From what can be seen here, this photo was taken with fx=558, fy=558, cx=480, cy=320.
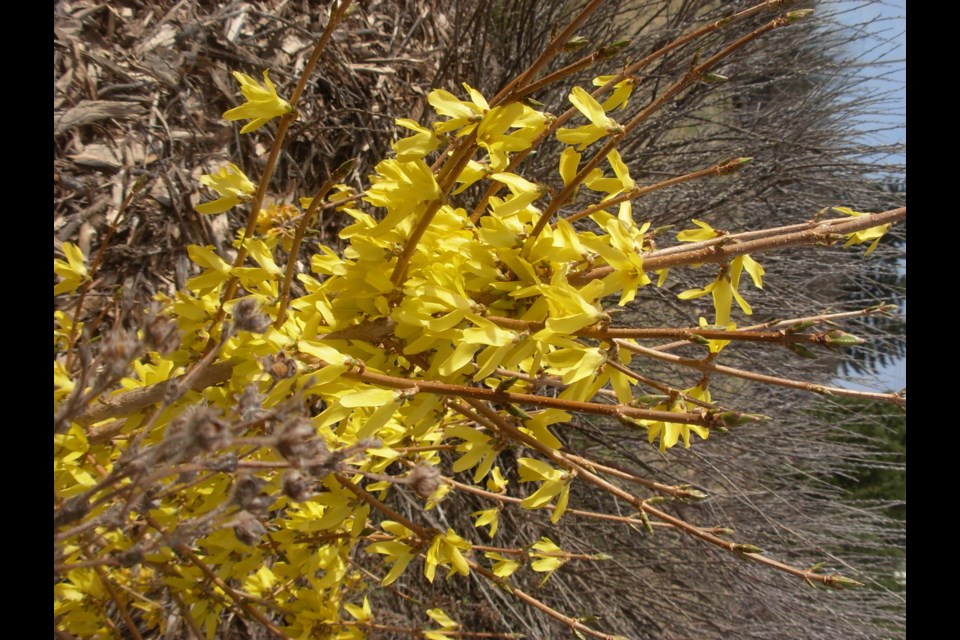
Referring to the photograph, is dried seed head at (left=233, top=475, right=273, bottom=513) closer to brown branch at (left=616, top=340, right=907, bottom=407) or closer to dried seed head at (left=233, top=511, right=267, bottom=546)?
dried seed head at (left=233, top=511, right=267, bottom=546)

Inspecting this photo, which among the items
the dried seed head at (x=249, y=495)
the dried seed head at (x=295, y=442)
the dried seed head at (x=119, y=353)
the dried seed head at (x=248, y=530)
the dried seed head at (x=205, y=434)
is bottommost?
the dried seed head at (x=248, y=530)

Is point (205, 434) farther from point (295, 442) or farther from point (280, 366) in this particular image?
point (280, 366)

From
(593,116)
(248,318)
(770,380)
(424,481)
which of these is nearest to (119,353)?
(248,318)

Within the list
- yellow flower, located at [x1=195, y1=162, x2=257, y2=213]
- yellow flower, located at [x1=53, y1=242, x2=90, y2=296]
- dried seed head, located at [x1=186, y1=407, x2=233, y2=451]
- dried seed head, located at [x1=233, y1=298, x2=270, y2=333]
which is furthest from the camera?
yellow flower, located at [x1=53, y1=242, x2=90, y2=296]

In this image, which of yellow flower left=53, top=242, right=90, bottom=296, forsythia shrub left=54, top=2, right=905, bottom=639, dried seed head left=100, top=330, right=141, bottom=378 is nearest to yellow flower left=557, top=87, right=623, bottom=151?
forsythia shrub left=54, top=2, right=905, bottom=639

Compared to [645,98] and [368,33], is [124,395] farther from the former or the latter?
[645,98]

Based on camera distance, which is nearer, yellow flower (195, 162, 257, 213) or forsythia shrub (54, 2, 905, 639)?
forsythia shrub (54, 2, 905, 639)

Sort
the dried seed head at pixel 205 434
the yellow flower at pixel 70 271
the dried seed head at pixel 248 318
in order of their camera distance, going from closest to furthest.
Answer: the dried seed head at pixel 205 434 → the dried seed head at pixel 248 318 → the yellow flower at pixel 70 271

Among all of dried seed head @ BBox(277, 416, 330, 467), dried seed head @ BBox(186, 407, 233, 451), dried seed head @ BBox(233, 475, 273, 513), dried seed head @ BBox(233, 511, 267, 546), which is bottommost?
dried seed head @ BBox(233, 511, 267, 546)

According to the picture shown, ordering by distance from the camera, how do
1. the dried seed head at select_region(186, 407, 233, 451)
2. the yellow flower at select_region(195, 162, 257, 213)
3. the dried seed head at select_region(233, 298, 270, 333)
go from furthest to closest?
1. the yellow flower at select_region(195, 162, 257, 213)
2. the dried seed head at select_region(233, 298, 270, 333)
3. the dried seed head at select_region(186, 407, 233, 451)

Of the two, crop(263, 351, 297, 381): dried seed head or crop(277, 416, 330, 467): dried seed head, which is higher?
crop(277, 416, 330, 467): dried seed head

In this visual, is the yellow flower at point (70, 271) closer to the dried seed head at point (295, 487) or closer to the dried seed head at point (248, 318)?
the dried seed head at point (248, 318)

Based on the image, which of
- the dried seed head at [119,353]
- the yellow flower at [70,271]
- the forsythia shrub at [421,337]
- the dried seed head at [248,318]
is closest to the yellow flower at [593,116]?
the forsythia shrub at [421,337]
